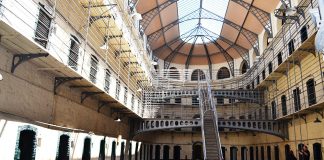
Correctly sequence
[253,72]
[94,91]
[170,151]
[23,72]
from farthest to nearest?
[170,151] → [253,72] → [94,91] → [23,72]

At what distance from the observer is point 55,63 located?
5.81 metres

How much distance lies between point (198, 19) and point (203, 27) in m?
1.38

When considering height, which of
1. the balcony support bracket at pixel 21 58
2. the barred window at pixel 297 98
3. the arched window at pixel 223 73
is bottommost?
the balcony support bracket at pixel 21 58

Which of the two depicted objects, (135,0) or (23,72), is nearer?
(23,72)

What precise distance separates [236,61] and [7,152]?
20.2m

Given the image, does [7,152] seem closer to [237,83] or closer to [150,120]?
[150,120]

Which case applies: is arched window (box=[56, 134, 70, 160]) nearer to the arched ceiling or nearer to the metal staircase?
the metal staircase

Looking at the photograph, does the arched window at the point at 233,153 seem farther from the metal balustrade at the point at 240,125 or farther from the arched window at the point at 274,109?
the metal balustrade at the point at 240,125

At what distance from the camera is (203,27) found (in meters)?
23.0

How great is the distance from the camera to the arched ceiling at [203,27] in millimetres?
16547

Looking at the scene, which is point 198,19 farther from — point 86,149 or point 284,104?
point 86,149

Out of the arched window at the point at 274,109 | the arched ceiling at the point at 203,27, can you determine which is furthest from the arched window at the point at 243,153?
the arched ceiling at the point at 203,27

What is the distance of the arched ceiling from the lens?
16.5m

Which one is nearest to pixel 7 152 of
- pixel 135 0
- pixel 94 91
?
pixel 94 91
